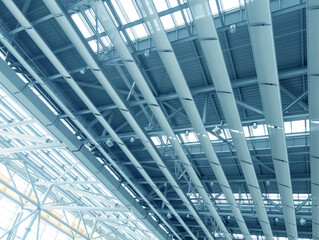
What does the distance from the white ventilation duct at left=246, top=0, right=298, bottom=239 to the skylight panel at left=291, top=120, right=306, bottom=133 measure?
282cm

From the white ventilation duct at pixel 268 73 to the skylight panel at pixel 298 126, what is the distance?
9.24 ft

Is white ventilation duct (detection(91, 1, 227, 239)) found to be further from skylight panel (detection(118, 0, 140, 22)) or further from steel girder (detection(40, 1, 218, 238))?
skylight panel (detection(118, 0, 140, 22))

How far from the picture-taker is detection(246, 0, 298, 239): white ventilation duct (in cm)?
792

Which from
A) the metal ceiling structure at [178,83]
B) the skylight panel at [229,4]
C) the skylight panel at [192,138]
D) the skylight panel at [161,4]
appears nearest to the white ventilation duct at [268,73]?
the metal ceiling structure at [178,83]

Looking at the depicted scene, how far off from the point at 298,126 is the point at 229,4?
27.0 feet

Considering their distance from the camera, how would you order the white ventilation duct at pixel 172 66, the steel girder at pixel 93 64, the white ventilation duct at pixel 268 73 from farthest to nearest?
1. the steel girder at pixel 93 64
2. the white ventilation duct at pixel 172 66
3. the white ventilation duct at pixel 268 73

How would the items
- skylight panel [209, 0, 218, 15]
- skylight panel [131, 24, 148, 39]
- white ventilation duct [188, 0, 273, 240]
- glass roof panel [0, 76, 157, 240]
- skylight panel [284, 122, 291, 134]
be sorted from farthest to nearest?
glass roof panel [0, 76, 157, 240] < skylight panel [284, 122, 291, 134] < skylight panel [131, 24, 148, 39] < skylight panel [209, 0, 218, 15] < white ventilation duct [188, 0, 273, 240]

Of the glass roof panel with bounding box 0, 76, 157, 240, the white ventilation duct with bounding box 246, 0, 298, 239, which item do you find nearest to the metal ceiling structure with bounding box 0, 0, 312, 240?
the white ventilation duct with bounding box 246, 0, 298, 239

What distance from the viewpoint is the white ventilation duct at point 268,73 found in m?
7.92

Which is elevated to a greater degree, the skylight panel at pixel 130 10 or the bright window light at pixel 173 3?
the skylight panel at pixel 130 10

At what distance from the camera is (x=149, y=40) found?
12859 millimetres

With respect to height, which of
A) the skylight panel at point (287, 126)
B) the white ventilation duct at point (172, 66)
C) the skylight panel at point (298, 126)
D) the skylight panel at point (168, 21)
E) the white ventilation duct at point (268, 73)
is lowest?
the white ventilation duct at point (268, 73)

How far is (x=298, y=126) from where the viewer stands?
15.7m

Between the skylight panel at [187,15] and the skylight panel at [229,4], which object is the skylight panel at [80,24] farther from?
the skylight panel at [229,4]
